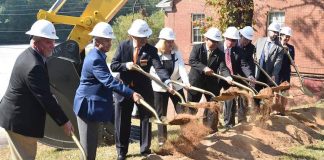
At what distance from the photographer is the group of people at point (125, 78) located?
448cm

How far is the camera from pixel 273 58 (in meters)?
8.83

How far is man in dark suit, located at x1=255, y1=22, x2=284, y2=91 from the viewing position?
28.7 ft

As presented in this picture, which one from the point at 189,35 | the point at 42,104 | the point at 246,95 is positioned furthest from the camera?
the point at 189,35

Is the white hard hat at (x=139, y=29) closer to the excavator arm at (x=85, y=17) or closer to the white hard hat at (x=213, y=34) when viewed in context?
the white hard hat at (x=213, y=34)

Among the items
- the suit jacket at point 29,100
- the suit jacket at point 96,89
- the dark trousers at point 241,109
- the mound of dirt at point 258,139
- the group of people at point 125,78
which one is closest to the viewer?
the suit jacket at point 29,100

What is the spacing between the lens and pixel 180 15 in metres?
26.2

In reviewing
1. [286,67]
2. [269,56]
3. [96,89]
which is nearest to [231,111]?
[269,56]

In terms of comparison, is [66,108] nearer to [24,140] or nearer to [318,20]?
[24,140]

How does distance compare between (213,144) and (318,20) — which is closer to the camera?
(213,144)

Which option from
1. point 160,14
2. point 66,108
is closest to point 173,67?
point 66,108

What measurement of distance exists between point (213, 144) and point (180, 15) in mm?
19930

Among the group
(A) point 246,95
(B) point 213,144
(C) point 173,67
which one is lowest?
(B) point 213,144

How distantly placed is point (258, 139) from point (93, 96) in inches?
131

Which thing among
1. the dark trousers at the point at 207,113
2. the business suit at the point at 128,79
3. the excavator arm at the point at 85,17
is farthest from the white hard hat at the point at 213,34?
the excavator arm at the point at 85,17
